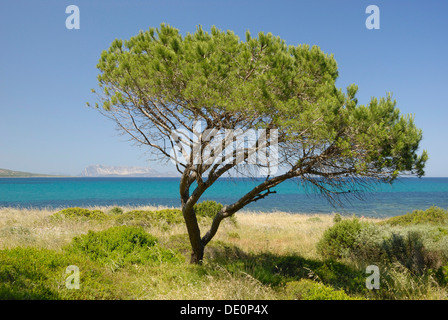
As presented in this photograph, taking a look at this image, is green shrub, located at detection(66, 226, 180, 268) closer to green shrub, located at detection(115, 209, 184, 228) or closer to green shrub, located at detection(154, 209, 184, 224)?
green shrub, located at detection(115, 209, 184, 228)

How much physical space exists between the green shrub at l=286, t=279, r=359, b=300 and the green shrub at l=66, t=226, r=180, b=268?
10.1ft

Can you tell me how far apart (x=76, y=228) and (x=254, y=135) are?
853 centimetres

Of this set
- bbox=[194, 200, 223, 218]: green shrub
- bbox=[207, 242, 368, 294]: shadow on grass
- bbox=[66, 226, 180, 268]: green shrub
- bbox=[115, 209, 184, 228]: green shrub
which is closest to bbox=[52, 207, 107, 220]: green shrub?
bbox=[115, 209, 184, 228]: green shrub

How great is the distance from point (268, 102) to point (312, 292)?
3236 mm

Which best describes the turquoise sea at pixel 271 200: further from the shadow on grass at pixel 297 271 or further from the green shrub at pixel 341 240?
the shadow on grass at pixel 297 271

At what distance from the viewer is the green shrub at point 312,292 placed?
163 inches

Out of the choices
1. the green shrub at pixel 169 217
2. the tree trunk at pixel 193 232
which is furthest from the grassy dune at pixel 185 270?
the green shrub at pixel 169 217

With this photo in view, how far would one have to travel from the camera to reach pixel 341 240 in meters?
9.25

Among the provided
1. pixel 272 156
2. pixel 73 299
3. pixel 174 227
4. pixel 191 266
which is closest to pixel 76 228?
pixel 174 227

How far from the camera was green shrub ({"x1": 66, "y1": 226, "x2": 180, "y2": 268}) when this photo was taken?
6.75 metres

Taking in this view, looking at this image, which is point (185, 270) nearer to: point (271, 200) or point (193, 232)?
point (193, 232)

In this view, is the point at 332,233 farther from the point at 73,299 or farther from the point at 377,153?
the point at 73,299

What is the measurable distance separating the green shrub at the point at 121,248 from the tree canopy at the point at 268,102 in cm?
234

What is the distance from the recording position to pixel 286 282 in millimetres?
5754
